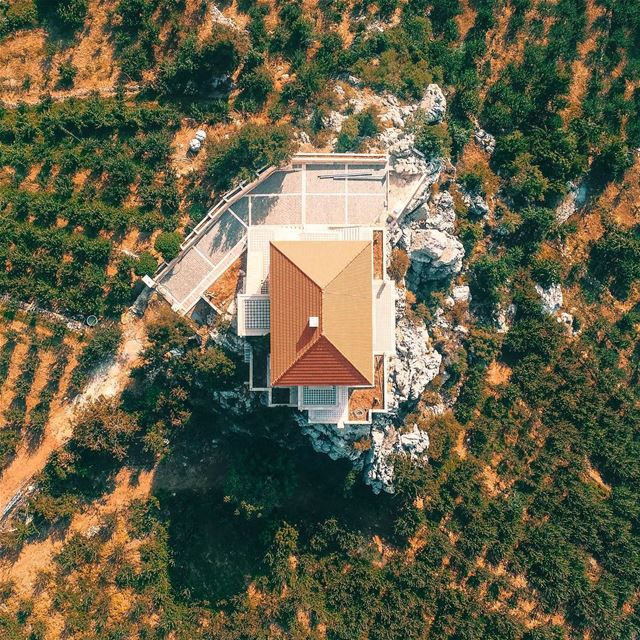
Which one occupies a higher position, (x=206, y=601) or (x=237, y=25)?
(x=237, y=25)

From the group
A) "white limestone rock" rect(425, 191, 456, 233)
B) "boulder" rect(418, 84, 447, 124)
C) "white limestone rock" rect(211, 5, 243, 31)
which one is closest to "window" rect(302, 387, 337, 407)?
"white limestone rock" rect(425, 191, 456, 233)

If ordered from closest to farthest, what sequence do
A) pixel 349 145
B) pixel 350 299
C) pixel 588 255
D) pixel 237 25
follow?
pixel 350 299
pixel 349 145
pixel 237 25
pixel 588 255

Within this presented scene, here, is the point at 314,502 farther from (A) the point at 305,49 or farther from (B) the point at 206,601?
(A) the point at 305,49

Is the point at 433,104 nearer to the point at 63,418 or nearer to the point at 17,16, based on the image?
the point at 17,16

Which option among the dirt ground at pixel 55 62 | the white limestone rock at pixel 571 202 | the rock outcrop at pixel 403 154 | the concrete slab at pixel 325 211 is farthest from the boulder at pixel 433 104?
the dirt ground at pixel 55 62

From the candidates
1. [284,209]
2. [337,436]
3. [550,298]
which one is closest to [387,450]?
[337,436]

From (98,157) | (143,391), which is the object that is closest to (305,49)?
(98,157)

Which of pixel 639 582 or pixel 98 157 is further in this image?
pixel 639 582
